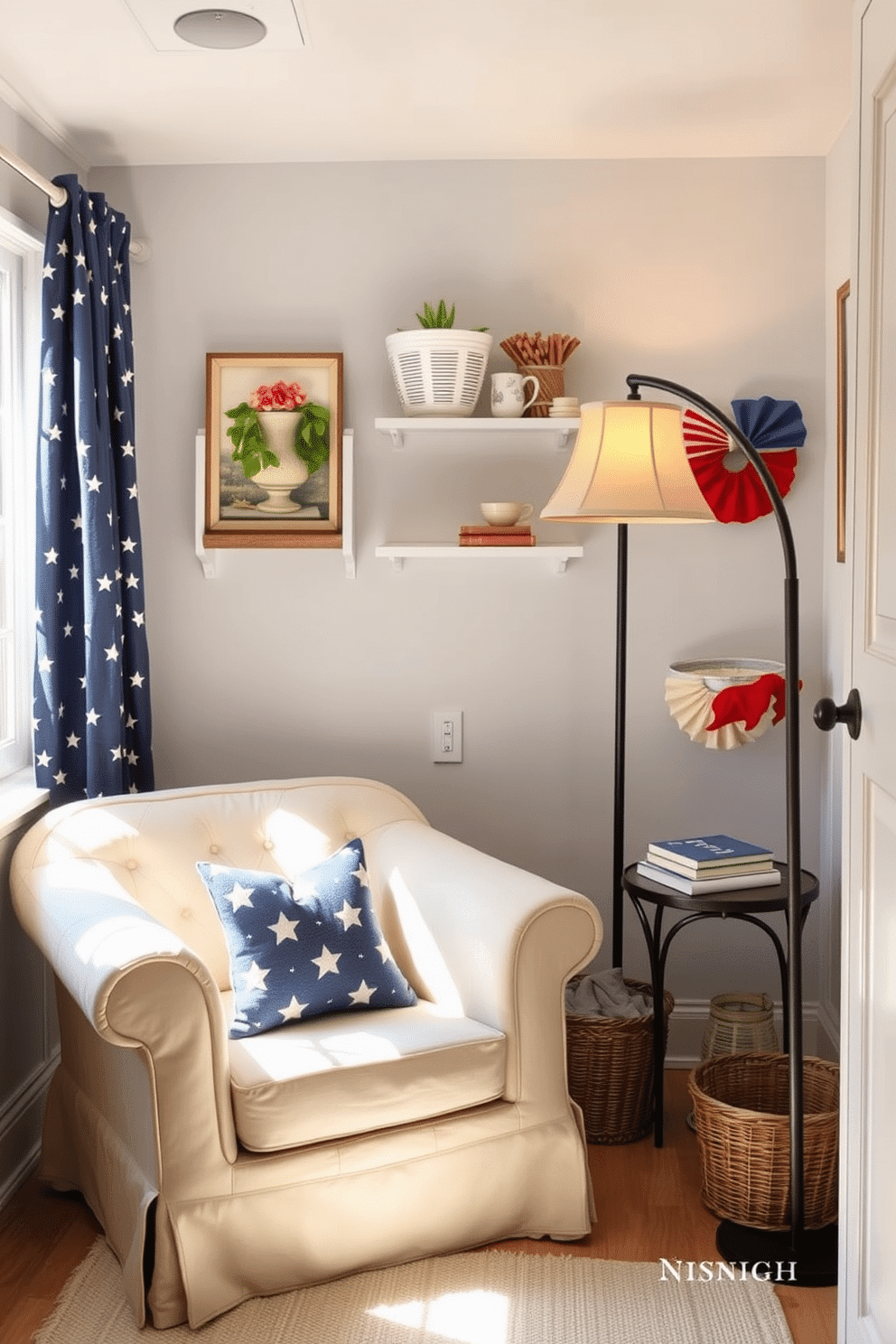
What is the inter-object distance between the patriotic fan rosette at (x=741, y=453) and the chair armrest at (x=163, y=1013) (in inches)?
71.7

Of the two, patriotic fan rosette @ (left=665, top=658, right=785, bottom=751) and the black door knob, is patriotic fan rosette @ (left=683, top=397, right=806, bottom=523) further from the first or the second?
the black door knob

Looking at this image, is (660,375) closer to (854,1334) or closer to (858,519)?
(858,519)

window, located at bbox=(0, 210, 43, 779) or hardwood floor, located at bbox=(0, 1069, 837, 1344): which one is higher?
window, located at bbox=(0, 210, 43, 779)

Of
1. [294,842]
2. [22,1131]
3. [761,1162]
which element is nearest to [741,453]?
[294,842]

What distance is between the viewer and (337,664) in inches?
134

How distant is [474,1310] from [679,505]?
157cm

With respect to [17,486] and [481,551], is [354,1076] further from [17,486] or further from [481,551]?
[17,486]

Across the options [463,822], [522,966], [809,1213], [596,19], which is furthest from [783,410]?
[809,1213]

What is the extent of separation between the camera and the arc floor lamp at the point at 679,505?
233 centimetres

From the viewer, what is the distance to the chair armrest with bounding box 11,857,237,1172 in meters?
2.11

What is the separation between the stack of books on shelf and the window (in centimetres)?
107

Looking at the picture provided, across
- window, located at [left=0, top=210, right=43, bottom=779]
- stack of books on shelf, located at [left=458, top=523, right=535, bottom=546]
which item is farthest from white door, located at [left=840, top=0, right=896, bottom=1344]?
window, located at [left=0, top=210, right=43, bottom=779]

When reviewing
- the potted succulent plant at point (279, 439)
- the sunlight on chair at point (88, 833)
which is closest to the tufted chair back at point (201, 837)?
the sunlight on chair at point (88, 833)

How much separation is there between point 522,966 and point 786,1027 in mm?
635
